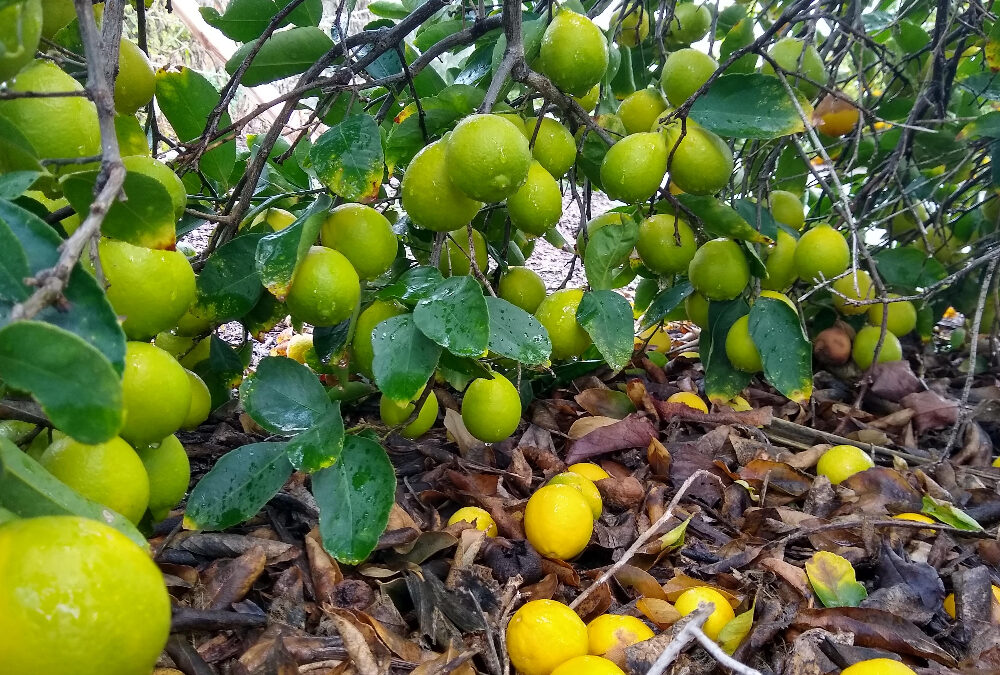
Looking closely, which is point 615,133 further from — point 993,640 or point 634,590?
point 993,640

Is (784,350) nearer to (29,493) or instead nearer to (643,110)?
(643,110)

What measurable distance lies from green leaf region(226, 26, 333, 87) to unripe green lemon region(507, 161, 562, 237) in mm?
505

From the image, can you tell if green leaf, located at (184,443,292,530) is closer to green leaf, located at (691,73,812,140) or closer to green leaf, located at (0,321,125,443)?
green leaf, located at (0,321,125,443)

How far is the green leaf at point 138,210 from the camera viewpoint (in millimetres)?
669

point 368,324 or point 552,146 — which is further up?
point 552,146

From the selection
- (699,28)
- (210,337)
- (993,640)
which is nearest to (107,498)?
(210,337)

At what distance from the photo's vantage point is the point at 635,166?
1048 millimetres

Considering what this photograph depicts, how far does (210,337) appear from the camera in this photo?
1.28 m

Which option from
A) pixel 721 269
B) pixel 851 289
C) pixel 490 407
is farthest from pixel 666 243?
pixel 851 289

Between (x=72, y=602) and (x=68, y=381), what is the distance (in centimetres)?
14

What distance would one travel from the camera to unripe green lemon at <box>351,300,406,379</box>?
3.21 ft

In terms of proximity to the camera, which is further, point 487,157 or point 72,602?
point 487,157

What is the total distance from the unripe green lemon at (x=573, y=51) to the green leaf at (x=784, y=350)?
0.57 m

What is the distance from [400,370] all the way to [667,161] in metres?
0.58
